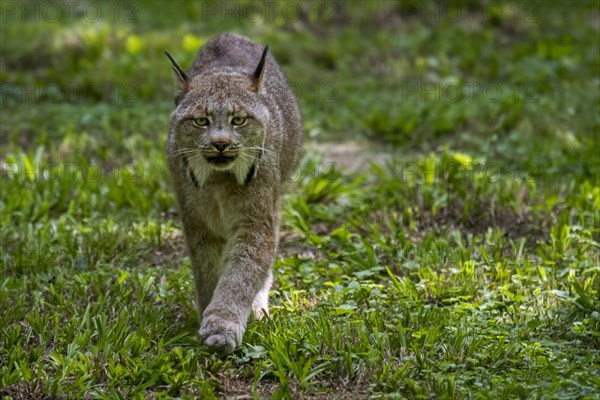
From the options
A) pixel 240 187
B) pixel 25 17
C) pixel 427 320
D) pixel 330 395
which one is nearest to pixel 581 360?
pixel 427 320

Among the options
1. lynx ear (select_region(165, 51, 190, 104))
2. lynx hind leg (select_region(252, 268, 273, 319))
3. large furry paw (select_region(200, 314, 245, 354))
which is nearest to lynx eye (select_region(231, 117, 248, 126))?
lynx ear (select_region(165, 51, 190, 104))

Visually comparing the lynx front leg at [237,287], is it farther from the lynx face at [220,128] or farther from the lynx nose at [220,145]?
the lynx nose at [220,145]

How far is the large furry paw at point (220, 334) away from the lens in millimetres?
4812

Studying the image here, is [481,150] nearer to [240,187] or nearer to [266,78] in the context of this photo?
[266,78]

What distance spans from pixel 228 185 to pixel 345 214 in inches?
80.3

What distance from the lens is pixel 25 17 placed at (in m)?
11.7

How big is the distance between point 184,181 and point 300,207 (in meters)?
1.86

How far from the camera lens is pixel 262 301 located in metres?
5.64

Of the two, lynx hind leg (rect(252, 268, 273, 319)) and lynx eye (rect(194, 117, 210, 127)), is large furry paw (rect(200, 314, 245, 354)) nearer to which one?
lynx hind leg (rect(252, 268, 273, 319))

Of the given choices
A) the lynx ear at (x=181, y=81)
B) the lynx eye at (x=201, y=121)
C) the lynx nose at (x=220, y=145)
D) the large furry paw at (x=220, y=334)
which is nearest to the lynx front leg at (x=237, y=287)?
the large furry paw at (x=220, y=334)

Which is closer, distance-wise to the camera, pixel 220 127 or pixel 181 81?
pixel 220 127

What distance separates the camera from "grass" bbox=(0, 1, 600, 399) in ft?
15.5

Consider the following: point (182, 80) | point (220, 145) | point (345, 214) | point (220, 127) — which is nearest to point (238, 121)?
point (220, 127)

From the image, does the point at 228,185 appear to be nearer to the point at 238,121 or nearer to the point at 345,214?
the point at 238,121
